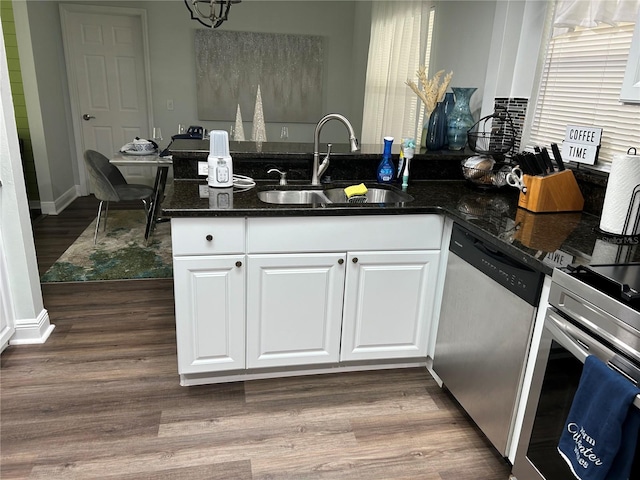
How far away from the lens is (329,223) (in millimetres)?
1999

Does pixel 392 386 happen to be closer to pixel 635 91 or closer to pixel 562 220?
pixel 562 220

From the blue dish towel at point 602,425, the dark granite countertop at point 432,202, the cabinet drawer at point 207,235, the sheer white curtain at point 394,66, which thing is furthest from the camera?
the sheer white curtain at point 394,66

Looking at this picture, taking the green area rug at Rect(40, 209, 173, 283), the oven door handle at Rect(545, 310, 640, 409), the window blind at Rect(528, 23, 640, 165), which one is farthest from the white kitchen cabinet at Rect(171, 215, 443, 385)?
the green area rug at Rect(40, 209, 173, 283)

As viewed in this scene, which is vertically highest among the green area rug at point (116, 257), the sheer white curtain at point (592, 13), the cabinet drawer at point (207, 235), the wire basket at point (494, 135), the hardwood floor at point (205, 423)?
the sheer white curtain at point (592, 13)

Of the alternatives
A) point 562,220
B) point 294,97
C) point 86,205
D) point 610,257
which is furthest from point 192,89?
point 610,257

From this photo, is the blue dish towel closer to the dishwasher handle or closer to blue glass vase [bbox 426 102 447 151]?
the dishwasher handle

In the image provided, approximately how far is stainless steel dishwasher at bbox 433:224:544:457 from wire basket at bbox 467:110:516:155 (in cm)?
92

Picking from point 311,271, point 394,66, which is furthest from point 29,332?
point 394,66

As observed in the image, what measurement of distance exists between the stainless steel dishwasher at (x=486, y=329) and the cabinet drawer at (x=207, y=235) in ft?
3.11

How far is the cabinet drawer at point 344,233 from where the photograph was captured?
1.96 meters

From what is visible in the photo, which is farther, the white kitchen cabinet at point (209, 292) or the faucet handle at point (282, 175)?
the faucet handle at point (282, 175)

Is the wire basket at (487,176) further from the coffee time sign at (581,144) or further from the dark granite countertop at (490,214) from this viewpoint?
the coffee time sign at (581,144)

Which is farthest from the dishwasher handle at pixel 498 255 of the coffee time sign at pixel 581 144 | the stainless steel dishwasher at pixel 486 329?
the coffee time sign at pixel 581 144

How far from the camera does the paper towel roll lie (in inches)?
66.9
